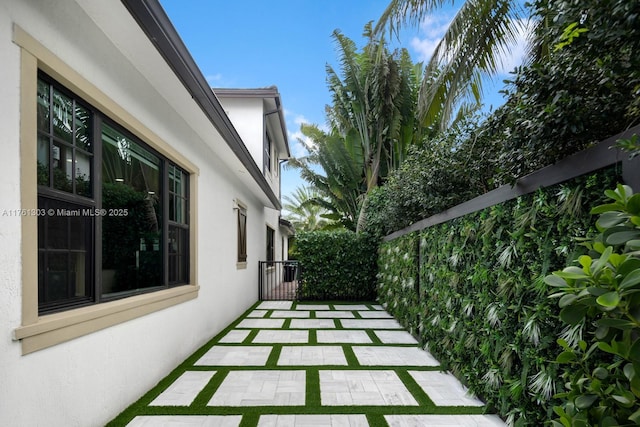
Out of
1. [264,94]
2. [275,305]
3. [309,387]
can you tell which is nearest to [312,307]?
[275,305]

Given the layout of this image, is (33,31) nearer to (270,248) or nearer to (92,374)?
(92,374)

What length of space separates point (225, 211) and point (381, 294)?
465 centimetres

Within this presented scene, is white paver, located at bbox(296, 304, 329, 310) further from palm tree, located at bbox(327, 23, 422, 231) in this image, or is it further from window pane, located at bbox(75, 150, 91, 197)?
window pane, located at bbox(75, 150, 91, 197)

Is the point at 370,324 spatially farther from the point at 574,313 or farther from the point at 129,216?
the point at 574,313

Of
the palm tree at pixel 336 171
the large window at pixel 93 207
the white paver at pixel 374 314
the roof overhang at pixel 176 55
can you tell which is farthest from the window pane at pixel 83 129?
the palm tree at pixel 336 171

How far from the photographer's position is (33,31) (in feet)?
7.06

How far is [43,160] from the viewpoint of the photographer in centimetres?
237

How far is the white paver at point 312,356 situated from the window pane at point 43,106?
352 centimetres

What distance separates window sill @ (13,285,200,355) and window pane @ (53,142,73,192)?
91 cm

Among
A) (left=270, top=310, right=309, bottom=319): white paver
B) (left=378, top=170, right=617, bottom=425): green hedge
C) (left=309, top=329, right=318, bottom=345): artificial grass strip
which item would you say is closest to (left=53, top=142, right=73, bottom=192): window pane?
(left=378, top=170, right=617, bottom=425): green hedge

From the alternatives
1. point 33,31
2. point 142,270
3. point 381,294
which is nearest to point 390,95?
point 381,294

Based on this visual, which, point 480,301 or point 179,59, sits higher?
point 179,59

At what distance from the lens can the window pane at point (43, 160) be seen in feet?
7.64

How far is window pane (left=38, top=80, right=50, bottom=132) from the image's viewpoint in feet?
7.67
